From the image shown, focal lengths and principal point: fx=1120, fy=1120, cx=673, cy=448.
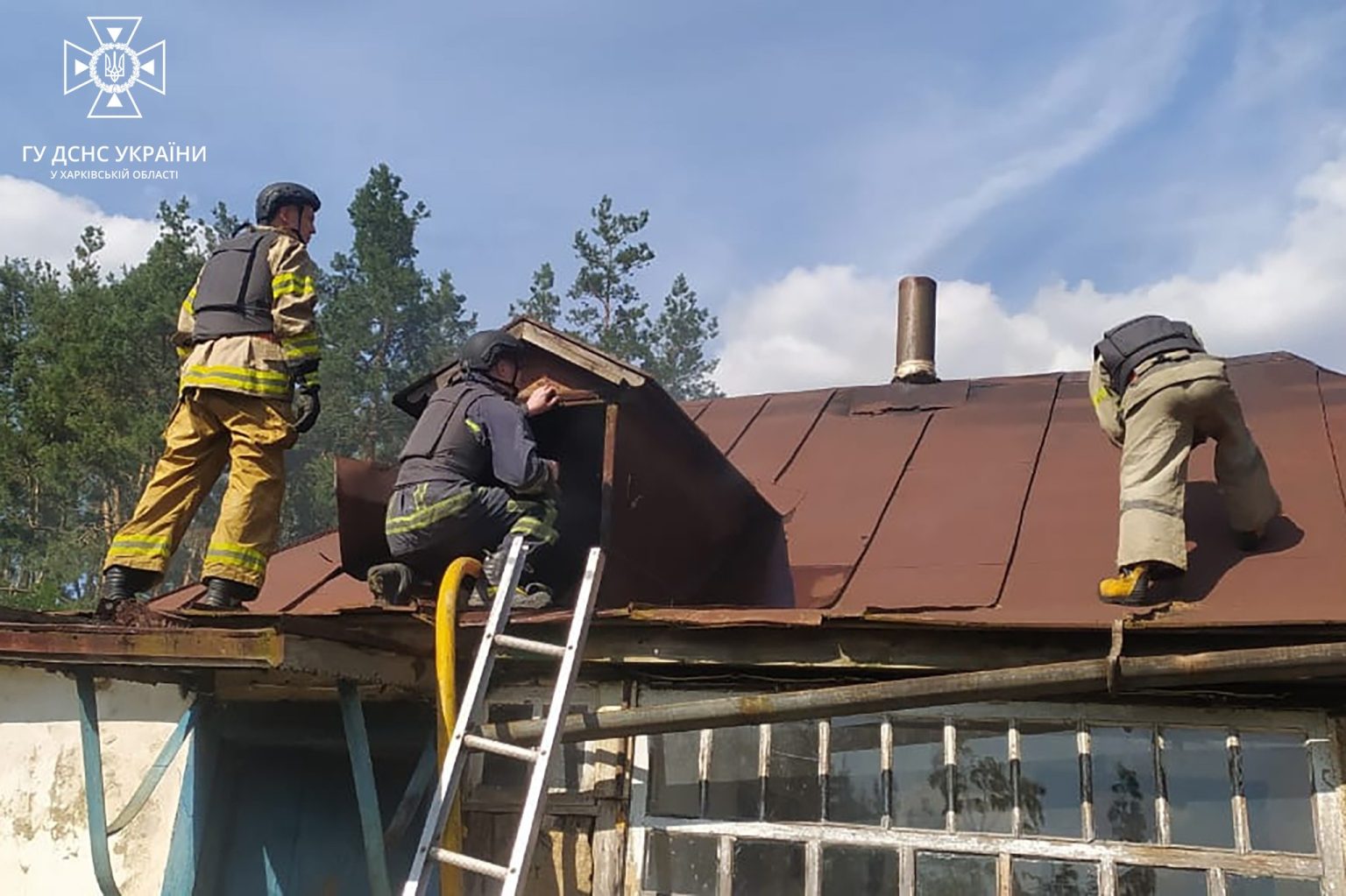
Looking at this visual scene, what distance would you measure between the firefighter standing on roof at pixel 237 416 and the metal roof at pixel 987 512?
114 cm

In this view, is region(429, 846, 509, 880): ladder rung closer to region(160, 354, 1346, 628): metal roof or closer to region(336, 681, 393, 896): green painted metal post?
region(336, 681, 393, 896): green painted metal post

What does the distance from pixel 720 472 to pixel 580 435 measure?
0.83 metres

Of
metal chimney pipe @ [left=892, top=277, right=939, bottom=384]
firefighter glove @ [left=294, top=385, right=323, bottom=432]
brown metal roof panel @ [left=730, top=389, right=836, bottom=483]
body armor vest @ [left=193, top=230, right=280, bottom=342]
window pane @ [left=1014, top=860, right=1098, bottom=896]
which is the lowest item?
window pane @ [left=1014, top=860, right=1098, bottom=896]

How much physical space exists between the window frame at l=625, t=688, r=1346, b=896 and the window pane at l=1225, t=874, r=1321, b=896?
2cm

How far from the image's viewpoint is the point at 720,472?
5.87m

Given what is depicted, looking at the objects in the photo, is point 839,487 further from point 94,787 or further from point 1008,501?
point 94,787

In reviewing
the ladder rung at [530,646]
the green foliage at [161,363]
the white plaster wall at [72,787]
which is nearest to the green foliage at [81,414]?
the green foliage at [161,363]

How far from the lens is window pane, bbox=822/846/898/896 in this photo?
4.45 metres

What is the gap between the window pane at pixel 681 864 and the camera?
467 cm

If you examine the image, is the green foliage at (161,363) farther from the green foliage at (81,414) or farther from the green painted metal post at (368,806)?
the green painted metal post at (368,806)

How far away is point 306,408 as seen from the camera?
4875 millimetres

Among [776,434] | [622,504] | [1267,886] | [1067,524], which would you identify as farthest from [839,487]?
[1267,886]

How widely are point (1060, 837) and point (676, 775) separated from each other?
1.59 metres

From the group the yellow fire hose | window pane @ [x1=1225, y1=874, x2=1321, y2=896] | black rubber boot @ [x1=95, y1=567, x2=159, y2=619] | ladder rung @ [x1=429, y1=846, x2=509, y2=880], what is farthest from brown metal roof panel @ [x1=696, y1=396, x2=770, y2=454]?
ladder rung @ [x1=429, y1=846, x2=509, y2=880]
